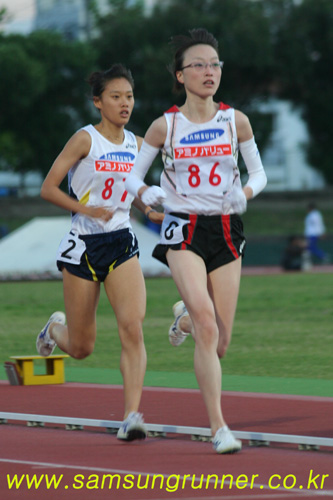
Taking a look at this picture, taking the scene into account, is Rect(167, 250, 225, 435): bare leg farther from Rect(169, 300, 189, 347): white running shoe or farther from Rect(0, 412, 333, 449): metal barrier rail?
Rect(169, 300, 189, 347): white running shoe

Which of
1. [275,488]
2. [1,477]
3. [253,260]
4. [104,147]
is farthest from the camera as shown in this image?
[253,260]

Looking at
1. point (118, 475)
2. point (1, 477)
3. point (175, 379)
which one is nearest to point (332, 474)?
point (118, 475)

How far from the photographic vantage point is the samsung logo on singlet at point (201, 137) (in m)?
7.27

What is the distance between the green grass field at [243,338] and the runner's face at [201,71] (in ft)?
11.6

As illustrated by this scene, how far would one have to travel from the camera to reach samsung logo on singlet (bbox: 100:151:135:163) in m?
7.83

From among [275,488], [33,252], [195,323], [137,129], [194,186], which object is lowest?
[275,488]

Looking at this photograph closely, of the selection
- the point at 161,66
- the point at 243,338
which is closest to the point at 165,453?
the point at 243,338

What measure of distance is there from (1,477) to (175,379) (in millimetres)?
4937

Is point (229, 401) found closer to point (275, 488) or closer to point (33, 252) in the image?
point (275, 488)

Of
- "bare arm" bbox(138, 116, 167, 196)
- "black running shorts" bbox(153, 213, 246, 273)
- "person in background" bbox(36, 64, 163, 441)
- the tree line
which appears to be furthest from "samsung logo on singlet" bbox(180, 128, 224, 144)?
the tree line

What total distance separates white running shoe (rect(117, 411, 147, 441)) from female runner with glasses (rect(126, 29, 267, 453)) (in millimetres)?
600

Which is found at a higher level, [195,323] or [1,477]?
[195,323]

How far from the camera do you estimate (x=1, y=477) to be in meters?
6.28

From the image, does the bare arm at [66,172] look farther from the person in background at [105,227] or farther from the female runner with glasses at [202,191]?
the female runner with glasses at [202,191]
